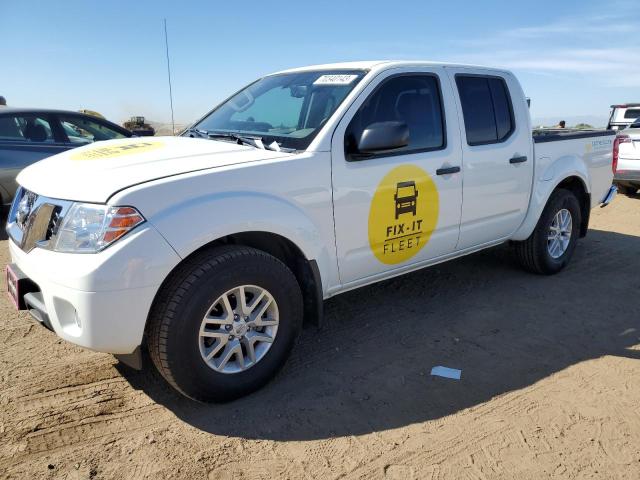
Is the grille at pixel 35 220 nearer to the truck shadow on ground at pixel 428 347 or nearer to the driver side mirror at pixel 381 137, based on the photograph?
the truck shadow on ground at pixel 428 347

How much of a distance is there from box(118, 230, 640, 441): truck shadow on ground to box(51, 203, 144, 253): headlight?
103 cm

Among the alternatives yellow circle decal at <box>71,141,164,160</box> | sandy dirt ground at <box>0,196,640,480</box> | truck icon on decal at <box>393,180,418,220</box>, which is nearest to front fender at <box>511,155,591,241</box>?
sandy dirt ground at <box>0,196,640,480</box>

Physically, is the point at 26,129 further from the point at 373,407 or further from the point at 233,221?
the point at 373,407

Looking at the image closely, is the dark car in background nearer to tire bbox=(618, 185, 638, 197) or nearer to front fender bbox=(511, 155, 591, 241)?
front fender bbox=(511, 155, 591, 241)

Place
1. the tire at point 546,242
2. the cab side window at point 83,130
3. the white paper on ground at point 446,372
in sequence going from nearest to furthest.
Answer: the white paper on ground at point 446,372
the tire at point 546,242
the cab side window at point 83,130

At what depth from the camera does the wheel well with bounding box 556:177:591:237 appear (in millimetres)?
5262

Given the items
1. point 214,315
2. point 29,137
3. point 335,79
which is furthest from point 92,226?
point 29,137

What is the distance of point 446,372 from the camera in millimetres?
3316

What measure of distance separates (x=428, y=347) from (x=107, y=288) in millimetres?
2184

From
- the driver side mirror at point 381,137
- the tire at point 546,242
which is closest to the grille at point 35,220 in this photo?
the driver side mirror at point 381,137

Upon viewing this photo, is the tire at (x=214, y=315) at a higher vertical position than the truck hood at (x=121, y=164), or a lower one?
lower

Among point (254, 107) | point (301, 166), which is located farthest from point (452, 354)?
point (254, 107)

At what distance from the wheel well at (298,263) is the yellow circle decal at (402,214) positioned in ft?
1.63

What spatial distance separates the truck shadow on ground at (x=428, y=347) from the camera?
2.87 metres
